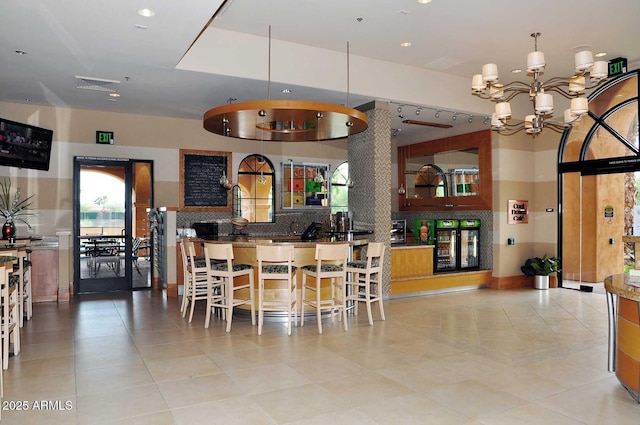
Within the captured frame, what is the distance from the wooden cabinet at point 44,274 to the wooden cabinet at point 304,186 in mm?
4163

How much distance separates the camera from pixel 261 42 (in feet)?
20.5

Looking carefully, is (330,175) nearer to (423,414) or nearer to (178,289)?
(178,289)

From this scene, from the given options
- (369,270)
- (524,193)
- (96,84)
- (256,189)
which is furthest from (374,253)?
(524,193)

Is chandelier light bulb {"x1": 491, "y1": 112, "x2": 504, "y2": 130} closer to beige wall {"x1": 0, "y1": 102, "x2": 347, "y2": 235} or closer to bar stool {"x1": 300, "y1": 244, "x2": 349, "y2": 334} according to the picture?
bar stool {"x1": 300, "y1": 244, "x2": 349, "y2": 334}

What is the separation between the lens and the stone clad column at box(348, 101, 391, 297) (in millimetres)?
7395

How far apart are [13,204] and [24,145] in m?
0.98

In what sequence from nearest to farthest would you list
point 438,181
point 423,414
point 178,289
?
point 423,414
point 178,289
point 438,181

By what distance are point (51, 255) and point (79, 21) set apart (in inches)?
162

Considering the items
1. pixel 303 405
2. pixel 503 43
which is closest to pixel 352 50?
pixel 503 43

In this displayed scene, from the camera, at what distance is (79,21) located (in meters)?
4.53

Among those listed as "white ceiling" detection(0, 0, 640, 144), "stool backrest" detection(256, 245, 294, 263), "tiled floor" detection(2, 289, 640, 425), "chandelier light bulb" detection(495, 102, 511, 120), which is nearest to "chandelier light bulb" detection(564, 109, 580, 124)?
"chandelier light bulb" detection(495, 102, 511, 120)

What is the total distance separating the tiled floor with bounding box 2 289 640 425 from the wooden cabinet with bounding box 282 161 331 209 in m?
3.77

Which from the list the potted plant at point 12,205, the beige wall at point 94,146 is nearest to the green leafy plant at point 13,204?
the potted plant at point 12,205

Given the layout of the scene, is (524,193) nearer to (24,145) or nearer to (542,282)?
(542,282)
